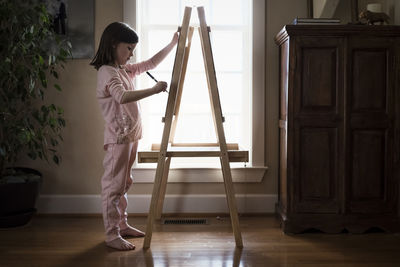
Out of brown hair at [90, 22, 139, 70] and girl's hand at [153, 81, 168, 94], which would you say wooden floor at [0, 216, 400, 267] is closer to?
girl's hand at [153, 81, 168, 94]

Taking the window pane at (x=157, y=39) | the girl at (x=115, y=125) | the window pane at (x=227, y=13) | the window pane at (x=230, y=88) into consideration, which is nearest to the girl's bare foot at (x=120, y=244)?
the girl at (x=115, y=125)

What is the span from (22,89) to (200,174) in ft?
4.92

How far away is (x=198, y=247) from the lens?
288 centimetres

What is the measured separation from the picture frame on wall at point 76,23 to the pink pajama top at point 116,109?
773 millimetres

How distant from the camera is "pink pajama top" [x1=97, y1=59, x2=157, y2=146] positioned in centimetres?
279

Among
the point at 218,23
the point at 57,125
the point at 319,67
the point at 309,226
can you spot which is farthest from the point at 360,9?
the point at 57,125

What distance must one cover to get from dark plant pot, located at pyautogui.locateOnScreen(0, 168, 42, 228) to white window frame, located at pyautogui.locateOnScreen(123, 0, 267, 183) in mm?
788

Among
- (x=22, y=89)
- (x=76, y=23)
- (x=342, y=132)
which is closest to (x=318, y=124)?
(x=342, y=132)

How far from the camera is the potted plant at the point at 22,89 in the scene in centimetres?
313

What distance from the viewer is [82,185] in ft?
12.2

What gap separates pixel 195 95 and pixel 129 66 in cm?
79

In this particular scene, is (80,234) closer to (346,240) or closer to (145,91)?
(145,91)

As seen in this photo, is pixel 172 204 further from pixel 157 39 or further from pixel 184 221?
pixel 157 39

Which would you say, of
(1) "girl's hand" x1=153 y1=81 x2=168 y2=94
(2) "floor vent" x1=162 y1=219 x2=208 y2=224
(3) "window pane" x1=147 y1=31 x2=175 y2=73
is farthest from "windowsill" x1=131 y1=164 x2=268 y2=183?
(1) "girl's hand" x1=153 y1=81 x2=168 y2=94
